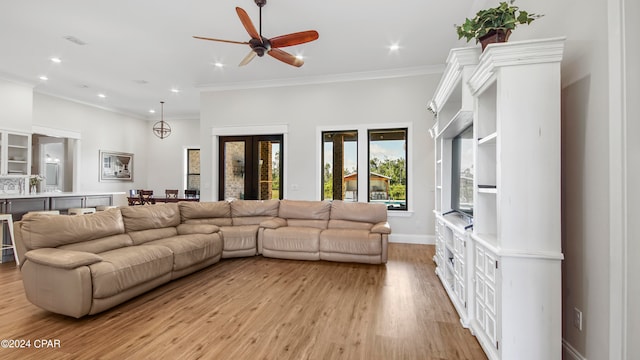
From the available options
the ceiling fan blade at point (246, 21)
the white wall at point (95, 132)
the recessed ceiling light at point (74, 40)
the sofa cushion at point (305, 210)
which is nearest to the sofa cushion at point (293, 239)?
the sofa cushion at point (305, 210)

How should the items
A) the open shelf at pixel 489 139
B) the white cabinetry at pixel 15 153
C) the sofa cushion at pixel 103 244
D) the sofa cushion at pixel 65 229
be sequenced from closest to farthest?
1. the open shelf at pixel 489 139
2. the sofa cushion at pixel 65 229
3. the sofa cushion at pixel 103 244
4. the white cabinetry at pixel 15 153

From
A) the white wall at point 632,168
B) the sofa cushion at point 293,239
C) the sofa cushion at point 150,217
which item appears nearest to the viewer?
the white wall at point 632,168

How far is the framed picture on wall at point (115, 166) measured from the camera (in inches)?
317

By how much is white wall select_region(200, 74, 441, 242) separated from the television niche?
6.34 feet

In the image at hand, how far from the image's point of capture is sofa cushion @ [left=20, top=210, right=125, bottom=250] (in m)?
2.74

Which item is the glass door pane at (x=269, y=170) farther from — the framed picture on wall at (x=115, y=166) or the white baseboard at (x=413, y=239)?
the framed picture on wall at (x=115, y=166)

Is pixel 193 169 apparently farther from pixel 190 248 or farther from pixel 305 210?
pixel 190 248

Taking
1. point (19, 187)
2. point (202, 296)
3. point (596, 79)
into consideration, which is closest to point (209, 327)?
point (202, 296)

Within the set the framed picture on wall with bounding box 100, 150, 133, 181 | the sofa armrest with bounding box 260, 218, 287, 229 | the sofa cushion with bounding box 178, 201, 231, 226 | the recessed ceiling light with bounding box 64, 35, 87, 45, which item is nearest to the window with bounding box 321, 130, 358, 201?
the sofa armrest with bounding box 260, 218, 287, 229

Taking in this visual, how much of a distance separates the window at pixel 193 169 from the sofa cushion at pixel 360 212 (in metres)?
6.20

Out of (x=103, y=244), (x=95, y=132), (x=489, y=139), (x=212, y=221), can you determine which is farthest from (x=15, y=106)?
(x=489, y=139)

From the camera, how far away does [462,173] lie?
10.2ft

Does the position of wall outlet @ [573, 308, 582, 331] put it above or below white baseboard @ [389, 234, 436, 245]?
above

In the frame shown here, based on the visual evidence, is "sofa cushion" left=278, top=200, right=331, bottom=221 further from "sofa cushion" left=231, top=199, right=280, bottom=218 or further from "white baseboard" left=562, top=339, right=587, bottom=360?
"white baseboard" left=562, top=339, right=587, bottom=360
